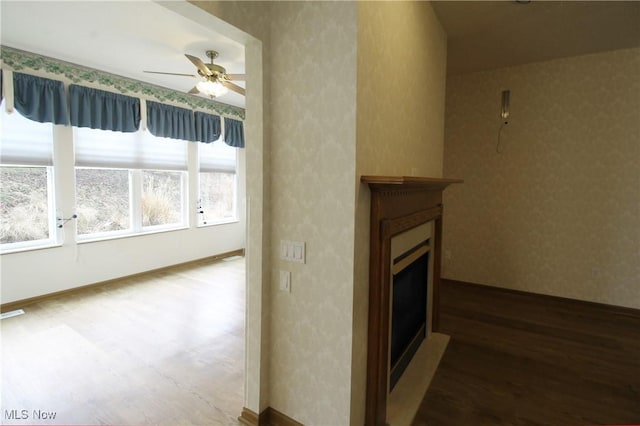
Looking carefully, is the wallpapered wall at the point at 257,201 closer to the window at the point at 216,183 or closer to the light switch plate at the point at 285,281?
the light switch plate at the point at 285,281

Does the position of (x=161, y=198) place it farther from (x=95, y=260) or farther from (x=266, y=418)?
(x=266, y=418)

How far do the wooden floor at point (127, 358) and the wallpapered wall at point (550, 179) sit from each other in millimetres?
3279

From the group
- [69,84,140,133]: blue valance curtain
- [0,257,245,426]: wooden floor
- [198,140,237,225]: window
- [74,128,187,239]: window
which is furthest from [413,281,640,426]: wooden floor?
[69,84,140,133]: blue valance curtain

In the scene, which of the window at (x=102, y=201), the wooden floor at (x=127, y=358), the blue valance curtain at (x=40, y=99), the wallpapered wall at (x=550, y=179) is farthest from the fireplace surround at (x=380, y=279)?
the window at (x=102, y=201)

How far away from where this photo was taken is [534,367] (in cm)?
257

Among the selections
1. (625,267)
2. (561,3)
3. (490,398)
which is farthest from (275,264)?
(625,267)

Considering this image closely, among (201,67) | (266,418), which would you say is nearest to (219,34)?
(201,67)

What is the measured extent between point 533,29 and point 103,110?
485 cm

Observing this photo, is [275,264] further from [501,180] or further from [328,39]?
[501,180]

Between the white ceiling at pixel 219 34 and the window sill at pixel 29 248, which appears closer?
the white ceiling at pixel 219 34

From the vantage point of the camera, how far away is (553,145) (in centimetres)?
396

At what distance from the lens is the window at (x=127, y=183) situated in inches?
170

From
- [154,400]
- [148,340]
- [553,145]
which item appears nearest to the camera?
[154,400]

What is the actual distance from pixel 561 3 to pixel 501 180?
213 cm
